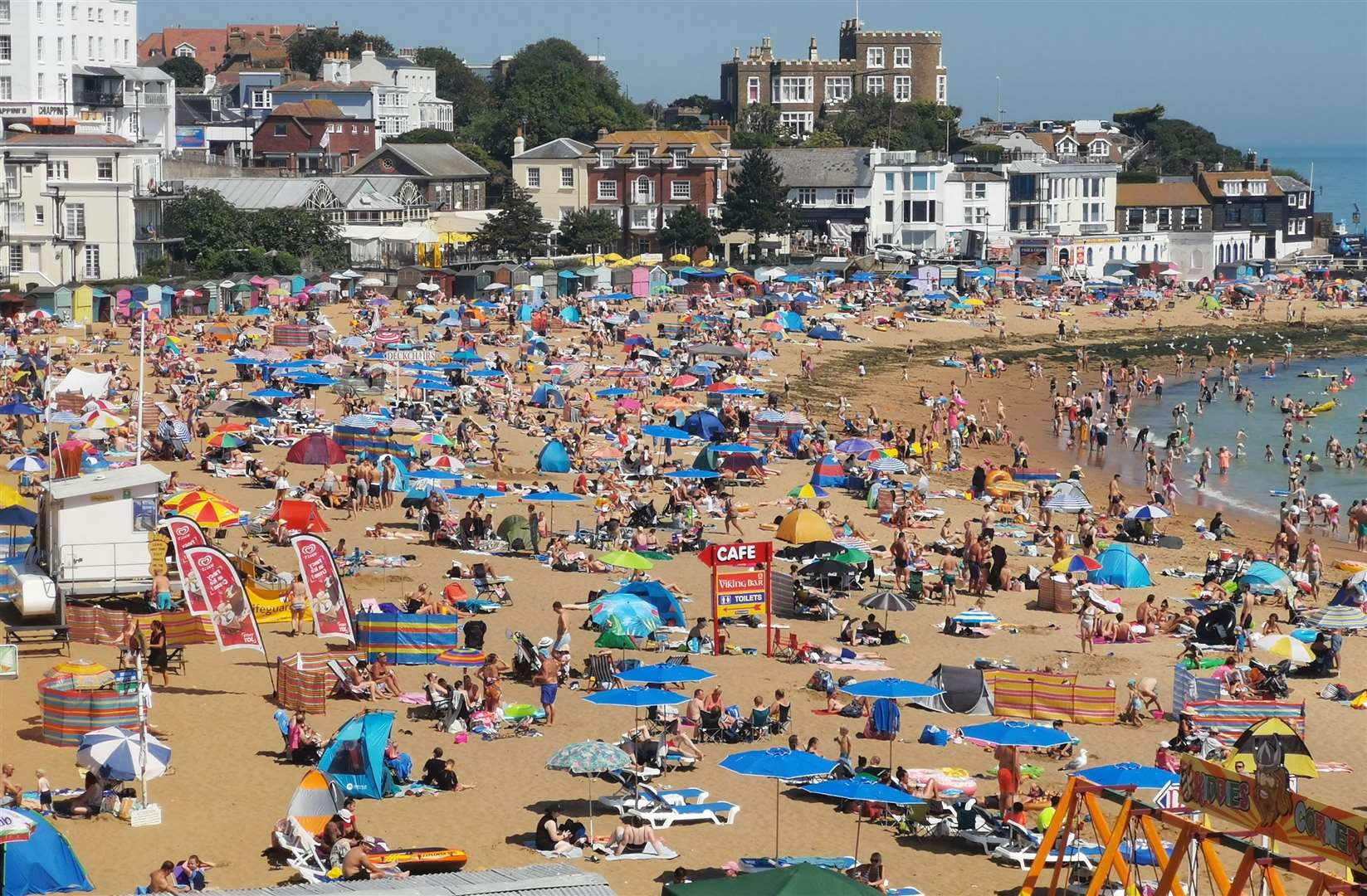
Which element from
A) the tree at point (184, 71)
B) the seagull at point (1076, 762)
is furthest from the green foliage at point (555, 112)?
the seagull at point (1076, 762)

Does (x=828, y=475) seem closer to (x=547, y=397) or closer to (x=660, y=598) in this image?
(x=547, y=397)

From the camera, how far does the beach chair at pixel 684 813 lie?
15773 mm

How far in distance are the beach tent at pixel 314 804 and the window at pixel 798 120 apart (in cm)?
9724

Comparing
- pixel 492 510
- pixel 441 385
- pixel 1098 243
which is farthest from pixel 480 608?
pixel 1098 243

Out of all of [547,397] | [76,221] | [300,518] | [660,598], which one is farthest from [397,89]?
[660,598]

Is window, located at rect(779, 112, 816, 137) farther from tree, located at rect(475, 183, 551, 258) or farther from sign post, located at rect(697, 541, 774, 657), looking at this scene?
sign post, located at rect(697, 541, 774, 657)

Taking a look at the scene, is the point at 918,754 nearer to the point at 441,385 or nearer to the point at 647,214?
the point at 441,385

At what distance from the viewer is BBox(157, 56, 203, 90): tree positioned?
120m

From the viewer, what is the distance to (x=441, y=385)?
Result: 1527 inches

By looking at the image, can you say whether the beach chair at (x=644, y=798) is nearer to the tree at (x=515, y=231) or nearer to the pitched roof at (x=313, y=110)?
the tree at (x=515, y=231)

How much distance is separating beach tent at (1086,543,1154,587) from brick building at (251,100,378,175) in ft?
217

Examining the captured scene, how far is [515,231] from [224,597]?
5040 cm

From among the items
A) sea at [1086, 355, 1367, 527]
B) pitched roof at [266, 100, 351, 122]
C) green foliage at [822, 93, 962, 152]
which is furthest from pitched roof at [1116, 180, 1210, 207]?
pitched roof at [266, 100, 351, 122]

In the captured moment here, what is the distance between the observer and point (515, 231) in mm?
68875
